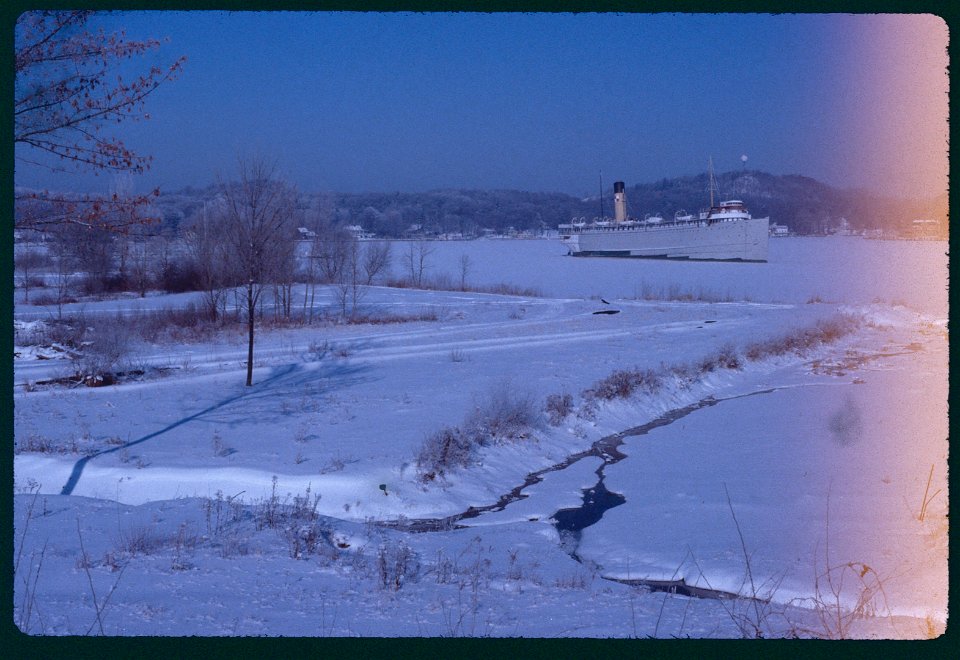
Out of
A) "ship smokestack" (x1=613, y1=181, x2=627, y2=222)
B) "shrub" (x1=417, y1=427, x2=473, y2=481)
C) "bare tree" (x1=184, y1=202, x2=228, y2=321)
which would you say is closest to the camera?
"shrub" (x1=417, y1=427, x2=473, y2=481)

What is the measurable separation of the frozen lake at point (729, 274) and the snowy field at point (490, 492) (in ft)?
32.5

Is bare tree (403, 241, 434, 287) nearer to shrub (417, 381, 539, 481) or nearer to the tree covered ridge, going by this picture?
the tree covered ridge

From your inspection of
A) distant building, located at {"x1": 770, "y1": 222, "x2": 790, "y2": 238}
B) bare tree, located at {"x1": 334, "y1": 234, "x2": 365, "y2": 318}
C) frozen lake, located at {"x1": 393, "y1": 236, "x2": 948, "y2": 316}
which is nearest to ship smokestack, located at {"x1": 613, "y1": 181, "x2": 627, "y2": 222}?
frozen lake, located at {"x1": 393, "y1": 236, "x2": 948, "y2": 316}

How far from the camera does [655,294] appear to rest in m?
43.4

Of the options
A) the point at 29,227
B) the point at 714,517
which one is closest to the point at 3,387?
the point at 29,227

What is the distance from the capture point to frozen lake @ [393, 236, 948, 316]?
32.2 m

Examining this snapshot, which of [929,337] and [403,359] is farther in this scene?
[929,337]

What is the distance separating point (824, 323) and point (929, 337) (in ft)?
10.8

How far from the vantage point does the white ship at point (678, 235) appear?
207 feet

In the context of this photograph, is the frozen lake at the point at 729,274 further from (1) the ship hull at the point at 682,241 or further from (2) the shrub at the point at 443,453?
(2) the shrub at the point at 443,453

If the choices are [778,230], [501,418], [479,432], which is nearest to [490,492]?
[479,432]

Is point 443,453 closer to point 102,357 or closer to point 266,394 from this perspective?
point 266,394

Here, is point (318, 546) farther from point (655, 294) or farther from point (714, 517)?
point (655, 294)

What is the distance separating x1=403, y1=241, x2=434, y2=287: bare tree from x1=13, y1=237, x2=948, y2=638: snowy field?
28.9 m
